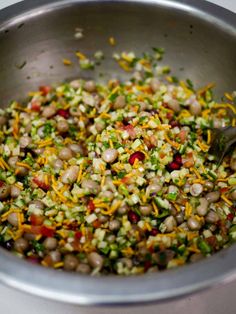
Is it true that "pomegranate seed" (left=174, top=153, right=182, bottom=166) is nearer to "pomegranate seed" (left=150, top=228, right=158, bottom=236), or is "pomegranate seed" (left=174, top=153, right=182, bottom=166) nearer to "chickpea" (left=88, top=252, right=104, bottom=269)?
"pomegranate seed" (left=150, top=228, right=158, bottom=236)

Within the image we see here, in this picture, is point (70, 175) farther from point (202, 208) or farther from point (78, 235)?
point (202, 208)

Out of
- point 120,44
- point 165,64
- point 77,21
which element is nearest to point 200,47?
point 165,64

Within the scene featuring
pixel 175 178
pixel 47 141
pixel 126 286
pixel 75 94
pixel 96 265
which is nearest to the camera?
pixel 126 286

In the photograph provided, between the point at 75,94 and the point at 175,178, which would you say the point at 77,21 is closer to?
the point at 75,94

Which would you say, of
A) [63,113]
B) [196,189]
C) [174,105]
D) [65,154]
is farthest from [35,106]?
[196,189]

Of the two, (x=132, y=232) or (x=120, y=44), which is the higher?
(x=120, y=44)

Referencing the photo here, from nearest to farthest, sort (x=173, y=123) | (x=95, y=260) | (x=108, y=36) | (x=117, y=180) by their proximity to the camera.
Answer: (x=95, y=260) < (x=117, y=180) < (x=173, y=123) < (x=108, y=36)

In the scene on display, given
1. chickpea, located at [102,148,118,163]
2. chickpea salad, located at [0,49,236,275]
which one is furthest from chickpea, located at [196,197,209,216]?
chickpea, located at [102,148,118,163]
